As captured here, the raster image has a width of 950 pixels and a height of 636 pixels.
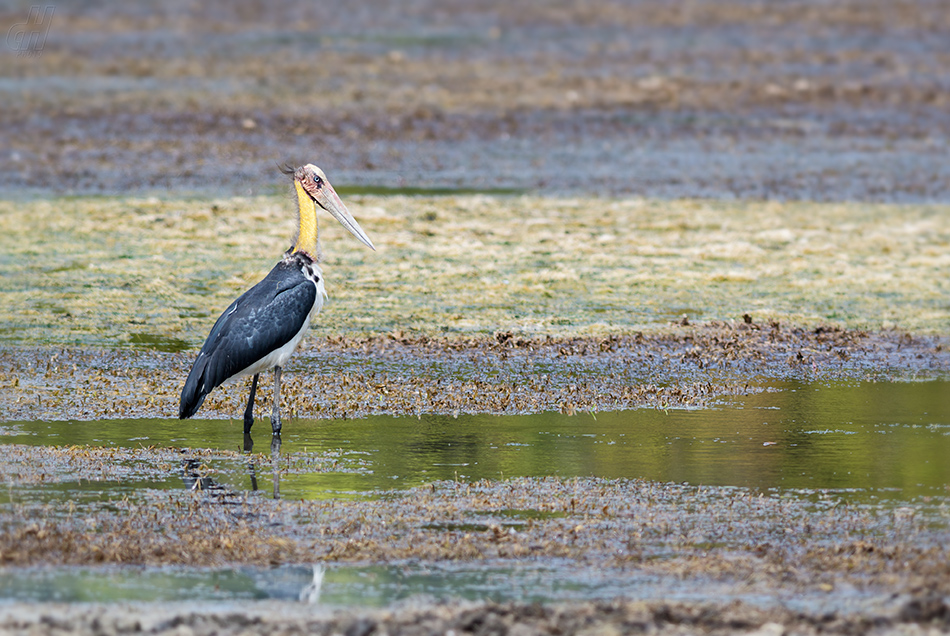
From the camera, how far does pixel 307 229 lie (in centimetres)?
861

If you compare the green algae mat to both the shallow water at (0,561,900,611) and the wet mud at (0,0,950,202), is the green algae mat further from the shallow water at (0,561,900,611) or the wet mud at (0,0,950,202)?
the shallow water at (0,561,900,611)

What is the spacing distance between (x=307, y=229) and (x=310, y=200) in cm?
26

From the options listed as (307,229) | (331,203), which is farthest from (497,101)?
(307,229)

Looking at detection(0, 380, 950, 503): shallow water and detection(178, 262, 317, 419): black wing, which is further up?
detection(178, 262, 317, 419): black wing

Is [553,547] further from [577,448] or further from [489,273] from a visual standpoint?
[489,273]

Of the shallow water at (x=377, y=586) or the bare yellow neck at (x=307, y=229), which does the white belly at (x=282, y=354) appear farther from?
the shallow water at (x=377, y=586)

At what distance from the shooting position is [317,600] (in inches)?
217

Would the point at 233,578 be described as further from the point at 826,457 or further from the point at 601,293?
the point at 601,293

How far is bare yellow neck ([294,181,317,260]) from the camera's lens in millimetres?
8541

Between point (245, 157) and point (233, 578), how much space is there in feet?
39.2

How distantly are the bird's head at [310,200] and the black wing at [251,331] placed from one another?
305mm

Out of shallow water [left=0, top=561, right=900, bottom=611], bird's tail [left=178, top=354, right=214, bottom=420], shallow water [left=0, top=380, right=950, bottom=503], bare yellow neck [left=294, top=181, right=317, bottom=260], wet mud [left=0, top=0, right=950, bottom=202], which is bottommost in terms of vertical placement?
shallow water [left=0, top=561, right=900, bottom=611]

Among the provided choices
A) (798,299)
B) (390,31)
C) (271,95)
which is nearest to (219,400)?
(798,299)

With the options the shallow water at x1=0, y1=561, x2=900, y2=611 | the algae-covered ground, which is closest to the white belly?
the algae-covered ground
